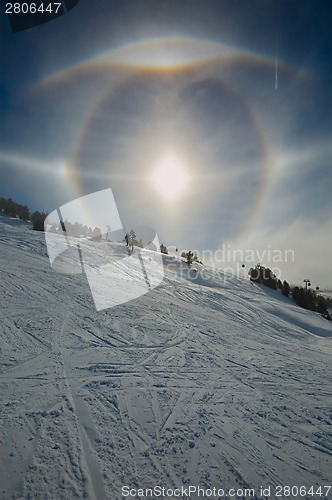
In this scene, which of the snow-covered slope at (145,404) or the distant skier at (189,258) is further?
the distant skier at (189,258)

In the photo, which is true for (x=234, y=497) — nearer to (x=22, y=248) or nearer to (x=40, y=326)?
(x=40, y=326)

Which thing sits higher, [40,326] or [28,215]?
[28,215]

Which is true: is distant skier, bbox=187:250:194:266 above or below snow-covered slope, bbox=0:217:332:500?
above

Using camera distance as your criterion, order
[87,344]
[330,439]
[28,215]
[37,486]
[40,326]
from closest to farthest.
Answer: [37,486]
[330,439]
[87,344]
[40,326]
[28,215]

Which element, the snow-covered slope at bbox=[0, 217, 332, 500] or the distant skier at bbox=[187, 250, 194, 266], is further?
the distant skier at bbox=[187, 250, 194, 266]

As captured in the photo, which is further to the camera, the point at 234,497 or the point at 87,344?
the point at 87,344

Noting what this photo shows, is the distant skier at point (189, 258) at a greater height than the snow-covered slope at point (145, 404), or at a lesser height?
greater

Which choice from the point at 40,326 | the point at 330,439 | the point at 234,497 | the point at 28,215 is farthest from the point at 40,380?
the point at 28,215

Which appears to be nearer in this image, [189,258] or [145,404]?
[145,404]
